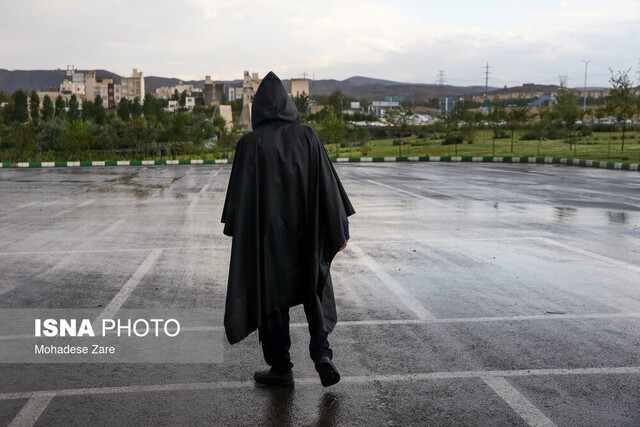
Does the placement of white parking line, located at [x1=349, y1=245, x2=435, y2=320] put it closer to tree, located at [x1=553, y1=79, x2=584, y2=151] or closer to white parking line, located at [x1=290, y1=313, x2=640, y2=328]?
white parking line, located at [x1=290, y1=313, x2=640, y2=328]

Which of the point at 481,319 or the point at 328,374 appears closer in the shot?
the point at 328,374

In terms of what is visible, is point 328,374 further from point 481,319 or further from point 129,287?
point 129,287

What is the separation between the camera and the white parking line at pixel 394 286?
19.7 feet

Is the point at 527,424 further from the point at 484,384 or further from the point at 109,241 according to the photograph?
the point at 109,241

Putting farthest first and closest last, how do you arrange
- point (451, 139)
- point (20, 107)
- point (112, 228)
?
1. point (20, 107)
2. point (451, 139)
3. point (112, 228)

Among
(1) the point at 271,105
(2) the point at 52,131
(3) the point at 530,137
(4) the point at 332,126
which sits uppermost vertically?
(4) the point at 332,126

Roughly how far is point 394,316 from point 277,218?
7.50 feet

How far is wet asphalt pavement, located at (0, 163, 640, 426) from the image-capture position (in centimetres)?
388

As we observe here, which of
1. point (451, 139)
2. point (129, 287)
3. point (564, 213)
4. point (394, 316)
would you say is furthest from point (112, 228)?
point (451, 139)

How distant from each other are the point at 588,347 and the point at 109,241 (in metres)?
Result: 7.51

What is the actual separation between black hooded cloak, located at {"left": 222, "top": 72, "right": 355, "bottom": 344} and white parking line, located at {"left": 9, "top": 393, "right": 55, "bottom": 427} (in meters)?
1.19

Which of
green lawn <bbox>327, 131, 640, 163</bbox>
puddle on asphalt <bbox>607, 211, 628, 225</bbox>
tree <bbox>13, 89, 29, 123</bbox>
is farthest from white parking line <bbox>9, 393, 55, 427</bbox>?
tree <bbox>13, 89, 29, 123</bbox>

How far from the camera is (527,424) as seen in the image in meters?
3.66

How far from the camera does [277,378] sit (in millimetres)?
4195
